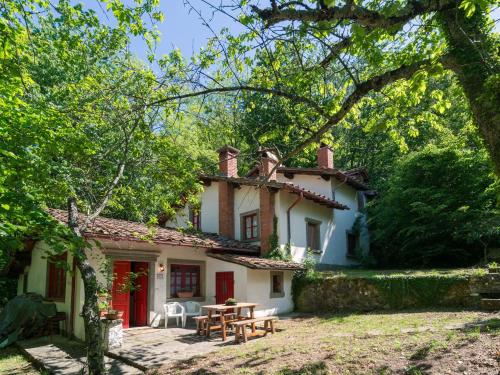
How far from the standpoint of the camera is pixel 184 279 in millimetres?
15328

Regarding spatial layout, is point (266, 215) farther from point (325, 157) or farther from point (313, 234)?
point (325, 157)

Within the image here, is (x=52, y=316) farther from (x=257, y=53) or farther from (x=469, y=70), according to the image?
(x=469, y=70)

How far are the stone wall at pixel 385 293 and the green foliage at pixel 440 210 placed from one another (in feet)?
13.6

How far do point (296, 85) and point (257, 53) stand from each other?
90 centimetres

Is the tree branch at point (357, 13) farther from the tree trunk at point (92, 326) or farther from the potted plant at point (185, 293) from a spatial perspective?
the potted plant at point (185, 293)

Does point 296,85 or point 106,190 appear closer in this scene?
point 296,85

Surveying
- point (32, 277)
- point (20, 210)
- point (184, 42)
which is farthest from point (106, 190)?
point (32, 277)

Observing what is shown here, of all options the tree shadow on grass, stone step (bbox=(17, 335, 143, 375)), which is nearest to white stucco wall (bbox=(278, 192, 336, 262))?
stone step (bbox=(17, 335, 143, 375))

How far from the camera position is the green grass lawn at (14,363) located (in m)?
9.00

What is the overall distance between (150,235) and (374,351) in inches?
225

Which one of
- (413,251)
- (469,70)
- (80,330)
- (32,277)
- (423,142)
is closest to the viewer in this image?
(469,70)

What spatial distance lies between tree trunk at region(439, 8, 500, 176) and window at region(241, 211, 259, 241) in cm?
1297

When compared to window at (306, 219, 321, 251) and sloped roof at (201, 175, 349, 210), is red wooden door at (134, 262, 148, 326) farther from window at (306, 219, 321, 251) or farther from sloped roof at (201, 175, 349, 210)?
window at (306, 219, 321, 251)

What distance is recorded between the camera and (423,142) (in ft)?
90.8
